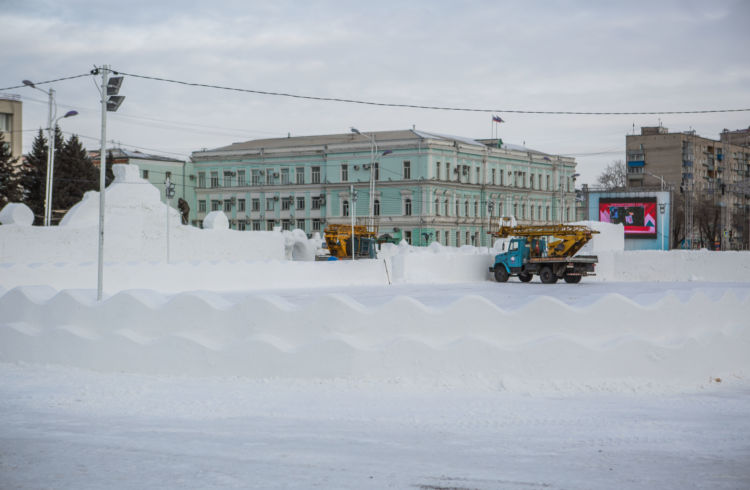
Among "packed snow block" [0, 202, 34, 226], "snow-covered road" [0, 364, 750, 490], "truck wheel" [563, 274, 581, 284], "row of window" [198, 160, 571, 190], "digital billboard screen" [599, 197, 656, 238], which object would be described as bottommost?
"snow-covered road" [0, 364, 750, 490]

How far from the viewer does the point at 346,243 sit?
152 ft

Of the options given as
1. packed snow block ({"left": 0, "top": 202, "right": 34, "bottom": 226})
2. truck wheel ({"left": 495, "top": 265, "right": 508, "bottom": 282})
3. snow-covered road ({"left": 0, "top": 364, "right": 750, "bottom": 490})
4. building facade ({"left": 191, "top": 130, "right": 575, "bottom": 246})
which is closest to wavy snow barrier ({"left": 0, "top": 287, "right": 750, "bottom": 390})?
snow-covered road ({"left": 0, "top": 364, "right": 750, "bottom": 490})

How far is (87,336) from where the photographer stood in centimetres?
1191

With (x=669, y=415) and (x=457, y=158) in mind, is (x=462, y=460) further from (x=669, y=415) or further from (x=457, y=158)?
(x=457, y=158)

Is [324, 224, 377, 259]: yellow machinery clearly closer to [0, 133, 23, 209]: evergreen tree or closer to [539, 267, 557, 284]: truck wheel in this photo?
[539, 267, 557, 284]: truck wheel

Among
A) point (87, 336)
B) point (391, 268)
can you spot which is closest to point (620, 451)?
point (87, 336)

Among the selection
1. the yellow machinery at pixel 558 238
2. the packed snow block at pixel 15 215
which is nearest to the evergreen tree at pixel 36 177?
the packed snow block at pixel 15 215

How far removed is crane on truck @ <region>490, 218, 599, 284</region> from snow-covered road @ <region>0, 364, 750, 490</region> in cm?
2843

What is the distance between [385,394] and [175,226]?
1030 inches

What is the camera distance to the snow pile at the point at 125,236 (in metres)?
29.8

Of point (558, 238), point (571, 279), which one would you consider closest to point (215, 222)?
point (558, 238)

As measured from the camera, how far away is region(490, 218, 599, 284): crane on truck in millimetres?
39031

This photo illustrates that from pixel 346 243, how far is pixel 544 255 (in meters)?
11.2

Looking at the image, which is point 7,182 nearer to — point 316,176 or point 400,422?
point 316,176
